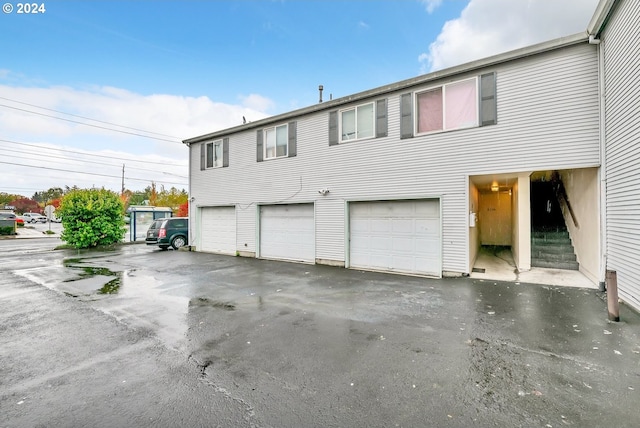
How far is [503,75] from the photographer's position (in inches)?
287

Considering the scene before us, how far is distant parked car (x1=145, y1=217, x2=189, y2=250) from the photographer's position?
14.8 meters

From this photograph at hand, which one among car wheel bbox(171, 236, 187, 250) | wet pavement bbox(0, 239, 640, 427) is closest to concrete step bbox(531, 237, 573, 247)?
wet pavement bbox(0, 239, 640, 427)

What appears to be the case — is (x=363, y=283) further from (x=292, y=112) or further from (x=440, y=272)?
(x=292, y=112)

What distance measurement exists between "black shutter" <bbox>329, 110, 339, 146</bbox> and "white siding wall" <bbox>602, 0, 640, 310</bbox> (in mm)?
6887

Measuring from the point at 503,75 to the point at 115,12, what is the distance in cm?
1582

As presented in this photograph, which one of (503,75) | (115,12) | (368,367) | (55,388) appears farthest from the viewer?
(115,12)

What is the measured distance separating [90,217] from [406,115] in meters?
17.7

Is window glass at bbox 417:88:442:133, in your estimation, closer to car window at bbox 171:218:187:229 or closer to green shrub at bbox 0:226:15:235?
car window at bbox 171:218:187:229

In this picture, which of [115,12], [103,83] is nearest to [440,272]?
[115,12]

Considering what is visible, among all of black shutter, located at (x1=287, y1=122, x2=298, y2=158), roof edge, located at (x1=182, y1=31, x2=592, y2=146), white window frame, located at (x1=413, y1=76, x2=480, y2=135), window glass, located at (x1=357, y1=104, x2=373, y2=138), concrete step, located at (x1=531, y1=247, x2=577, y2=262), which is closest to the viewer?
roof edge, located at (x1=182, y1=31, x2=592, y2=146)

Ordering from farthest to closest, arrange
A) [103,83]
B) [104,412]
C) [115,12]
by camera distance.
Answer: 1. [103,83]
2. [115,12]
3. [104,412]

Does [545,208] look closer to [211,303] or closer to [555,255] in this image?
[555,255]

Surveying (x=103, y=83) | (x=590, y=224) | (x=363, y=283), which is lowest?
(x=363, y=283)

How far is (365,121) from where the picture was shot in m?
9.46
